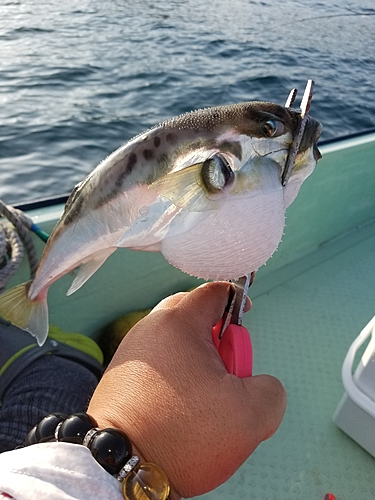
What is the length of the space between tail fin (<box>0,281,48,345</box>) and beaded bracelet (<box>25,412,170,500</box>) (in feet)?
1.19

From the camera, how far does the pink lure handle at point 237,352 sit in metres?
1.05

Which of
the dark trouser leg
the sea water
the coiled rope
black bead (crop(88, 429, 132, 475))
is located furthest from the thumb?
the sea water

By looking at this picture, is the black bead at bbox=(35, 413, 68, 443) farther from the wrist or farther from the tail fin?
the tail fin

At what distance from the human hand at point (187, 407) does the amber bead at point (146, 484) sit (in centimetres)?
3

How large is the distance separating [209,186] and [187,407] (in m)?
0.46

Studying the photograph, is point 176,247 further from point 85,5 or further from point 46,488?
point 85,5

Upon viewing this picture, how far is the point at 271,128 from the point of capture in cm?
92

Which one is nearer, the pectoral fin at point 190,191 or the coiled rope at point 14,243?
the pectoral fin at point 190,191

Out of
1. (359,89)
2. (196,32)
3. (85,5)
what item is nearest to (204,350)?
(359,89)

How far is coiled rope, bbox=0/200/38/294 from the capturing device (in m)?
1.96

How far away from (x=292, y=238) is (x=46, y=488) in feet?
9.02

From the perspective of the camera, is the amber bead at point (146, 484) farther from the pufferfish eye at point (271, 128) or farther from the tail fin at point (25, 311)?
the pufferfish eye at point (271, 128)

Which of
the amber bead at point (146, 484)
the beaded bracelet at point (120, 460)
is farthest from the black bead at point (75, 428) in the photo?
the amber bead at point (146, 484)

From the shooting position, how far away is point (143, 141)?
3.10ft
